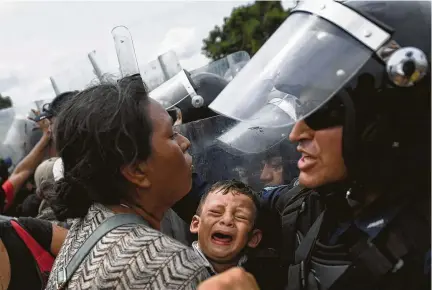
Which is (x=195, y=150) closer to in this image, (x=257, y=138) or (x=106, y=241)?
(x=257, y=138)

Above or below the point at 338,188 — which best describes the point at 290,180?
below

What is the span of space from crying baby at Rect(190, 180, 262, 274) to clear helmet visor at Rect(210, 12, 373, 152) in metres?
0.66

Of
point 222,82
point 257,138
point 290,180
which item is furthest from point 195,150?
point 222,82

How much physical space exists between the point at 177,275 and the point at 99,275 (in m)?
0.21

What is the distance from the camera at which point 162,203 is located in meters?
1.74

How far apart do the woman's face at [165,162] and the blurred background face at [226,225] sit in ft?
2.19

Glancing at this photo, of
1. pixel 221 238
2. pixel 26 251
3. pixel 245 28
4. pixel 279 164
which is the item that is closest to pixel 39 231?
pixel 26 251

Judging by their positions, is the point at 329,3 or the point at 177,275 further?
the point at 329,3

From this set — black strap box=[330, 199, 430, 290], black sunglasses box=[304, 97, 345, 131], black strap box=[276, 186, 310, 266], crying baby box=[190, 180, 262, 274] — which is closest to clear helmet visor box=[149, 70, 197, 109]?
crying baby box=[190, 180, 262, 274]

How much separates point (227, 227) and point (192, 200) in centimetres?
41

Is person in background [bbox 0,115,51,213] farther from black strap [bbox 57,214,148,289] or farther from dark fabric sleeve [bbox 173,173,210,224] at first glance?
black strap [bbox 57,214,148,289]

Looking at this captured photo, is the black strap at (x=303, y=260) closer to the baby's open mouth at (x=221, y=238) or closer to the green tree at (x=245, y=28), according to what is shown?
the baby's open mouth at (x=221, y=238)

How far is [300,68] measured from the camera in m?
1.73

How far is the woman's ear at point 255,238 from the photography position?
243 cm
